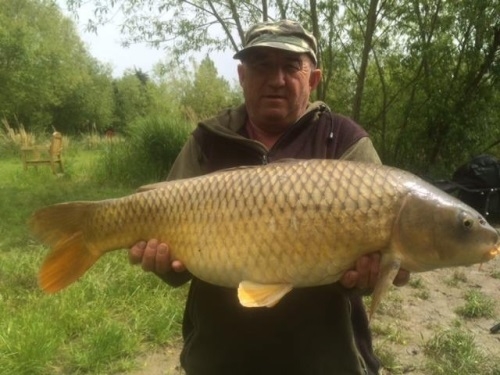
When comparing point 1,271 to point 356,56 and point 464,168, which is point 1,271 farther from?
point 356,56

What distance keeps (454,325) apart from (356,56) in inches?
236

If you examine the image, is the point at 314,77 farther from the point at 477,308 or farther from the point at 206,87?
the point at 206,87

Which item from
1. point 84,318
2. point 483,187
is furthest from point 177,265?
point 483,187

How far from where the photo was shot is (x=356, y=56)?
26.1ft

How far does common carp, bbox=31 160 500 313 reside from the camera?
1.12m

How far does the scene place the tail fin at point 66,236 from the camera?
1.41m

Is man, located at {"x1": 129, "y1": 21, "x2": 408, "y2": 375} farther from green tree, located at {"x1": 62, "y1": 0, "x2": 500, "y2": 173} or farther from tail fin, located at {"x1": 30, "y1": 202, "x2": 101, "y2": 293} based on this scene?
green tree, located at {"x1": 62, "y1": 0, "x2": 500, "y2": 173}

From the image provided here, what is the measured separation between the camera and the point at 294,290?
133 cm

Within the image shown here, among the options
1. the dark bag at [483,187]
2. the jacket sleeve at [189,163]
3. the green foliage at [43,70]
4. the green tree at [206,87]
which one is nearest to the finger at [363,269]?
the jacket sleeve at [189,163]

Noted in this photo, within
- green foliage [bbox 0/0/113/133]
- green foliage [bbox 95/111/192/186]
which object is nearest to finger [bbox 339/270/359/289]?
green foliage [bbox 95/111/192/186]

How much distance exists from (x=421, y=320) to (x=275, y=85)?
190 centimetres

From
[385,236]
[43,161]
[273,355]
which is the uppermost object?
[385,236]

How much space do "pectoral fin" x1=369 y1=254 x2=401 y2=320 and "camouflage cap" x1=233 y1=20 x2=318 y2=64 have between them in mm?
612

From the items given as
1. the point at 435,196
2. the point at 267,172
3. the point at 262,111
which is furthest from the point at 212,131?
the point at 435,196
